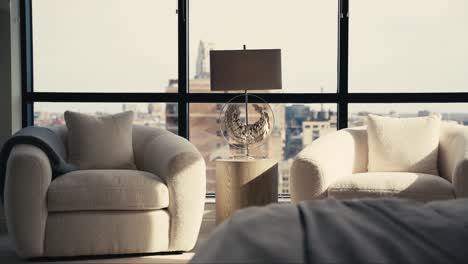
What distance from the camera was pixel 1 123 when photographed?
214 inches

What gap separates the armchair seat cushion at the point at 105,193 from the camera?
420 centimetres

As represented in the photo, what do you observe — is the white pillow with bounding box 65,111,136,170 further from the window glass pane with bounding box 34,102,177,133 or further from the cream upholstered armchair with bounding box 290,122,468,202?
the cream upholstered armchair with bounding box 290,122,468,202

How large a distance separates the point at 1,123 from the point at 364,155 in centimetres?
282

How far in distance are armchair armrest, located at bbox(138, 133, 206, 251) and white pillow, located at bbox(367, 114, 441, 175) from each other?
1272 millimetres

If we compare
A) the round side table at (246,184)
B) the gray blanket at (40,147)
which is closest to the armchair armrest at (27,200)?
the gray blanket at (40,147)

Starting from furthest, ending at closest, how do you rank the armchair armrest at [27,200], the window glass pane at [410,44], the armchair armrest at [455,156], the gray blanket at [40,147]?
the window glass pane at [410,44], the gray blanket at [40,147], the armchair armrest at [27,200], the armchair armrest at [455,156]

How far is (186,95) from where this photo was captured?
5625 mm

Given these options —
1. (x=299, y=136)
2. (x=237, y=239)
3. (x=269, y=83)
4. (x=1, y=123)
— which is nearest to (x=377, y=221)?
(x=237, y=239)

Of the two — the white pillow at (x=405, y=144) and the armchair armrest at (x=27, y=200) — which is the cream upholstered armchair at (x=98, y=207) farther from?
the white pillow at (x=405, y=144)

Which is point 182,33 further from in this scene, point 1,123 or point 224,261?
point 224,261

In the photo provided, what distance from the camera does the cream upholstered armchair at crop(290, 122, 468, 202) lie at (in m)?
4.11

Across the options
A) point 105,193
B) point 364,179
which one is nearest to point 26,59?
point 105,193

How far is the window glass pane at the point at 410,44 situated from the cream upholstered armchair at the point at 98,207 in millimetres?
1943

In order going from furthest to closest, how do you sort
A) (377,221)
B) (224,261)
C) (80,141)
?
(80,141) < (377,221) < (224,261)
